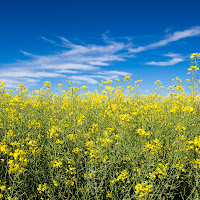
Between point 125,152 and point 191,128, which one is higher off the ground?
point 191,128

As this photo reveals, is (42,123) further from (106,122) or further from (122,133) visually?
(122,133)

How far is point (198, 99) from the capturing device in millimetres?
4738

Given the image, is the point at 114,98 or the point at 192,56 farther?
the point at 114,98

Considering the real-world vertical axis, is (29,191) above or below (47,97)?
below

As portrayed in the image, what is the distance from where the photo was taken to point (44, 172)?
2.68m

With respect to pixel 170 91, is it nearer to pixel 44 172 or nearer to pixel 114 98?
pixel 114 98

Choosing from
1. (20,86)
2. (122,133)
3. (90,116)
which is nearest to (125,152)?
(122,133)

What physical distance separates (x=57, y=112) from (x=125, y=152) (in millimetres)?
2559

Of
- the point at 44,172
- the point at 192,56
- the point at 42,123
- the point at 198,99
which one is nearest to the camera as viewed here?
the point at 44,172

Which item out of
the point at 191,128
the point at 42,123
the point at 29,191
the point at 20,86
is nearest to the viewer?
the point at 29,191

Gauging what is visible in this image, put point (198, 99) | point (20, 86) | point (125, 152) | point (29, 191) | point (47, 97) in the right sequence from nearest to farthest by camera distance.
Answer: point (29, 191) < point (125, 152) < point (198, 99) < point (20, 86) < point (47, 97)

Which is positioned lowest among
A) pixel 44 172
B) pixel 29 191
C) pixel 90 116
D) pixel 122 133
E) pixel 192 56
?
pixel 29 191

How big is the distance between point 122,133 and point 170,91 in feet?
11.7

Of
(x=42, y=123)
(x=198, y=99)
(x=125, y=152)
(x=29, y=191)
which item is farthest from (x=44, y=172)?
(x=198, y=99)
